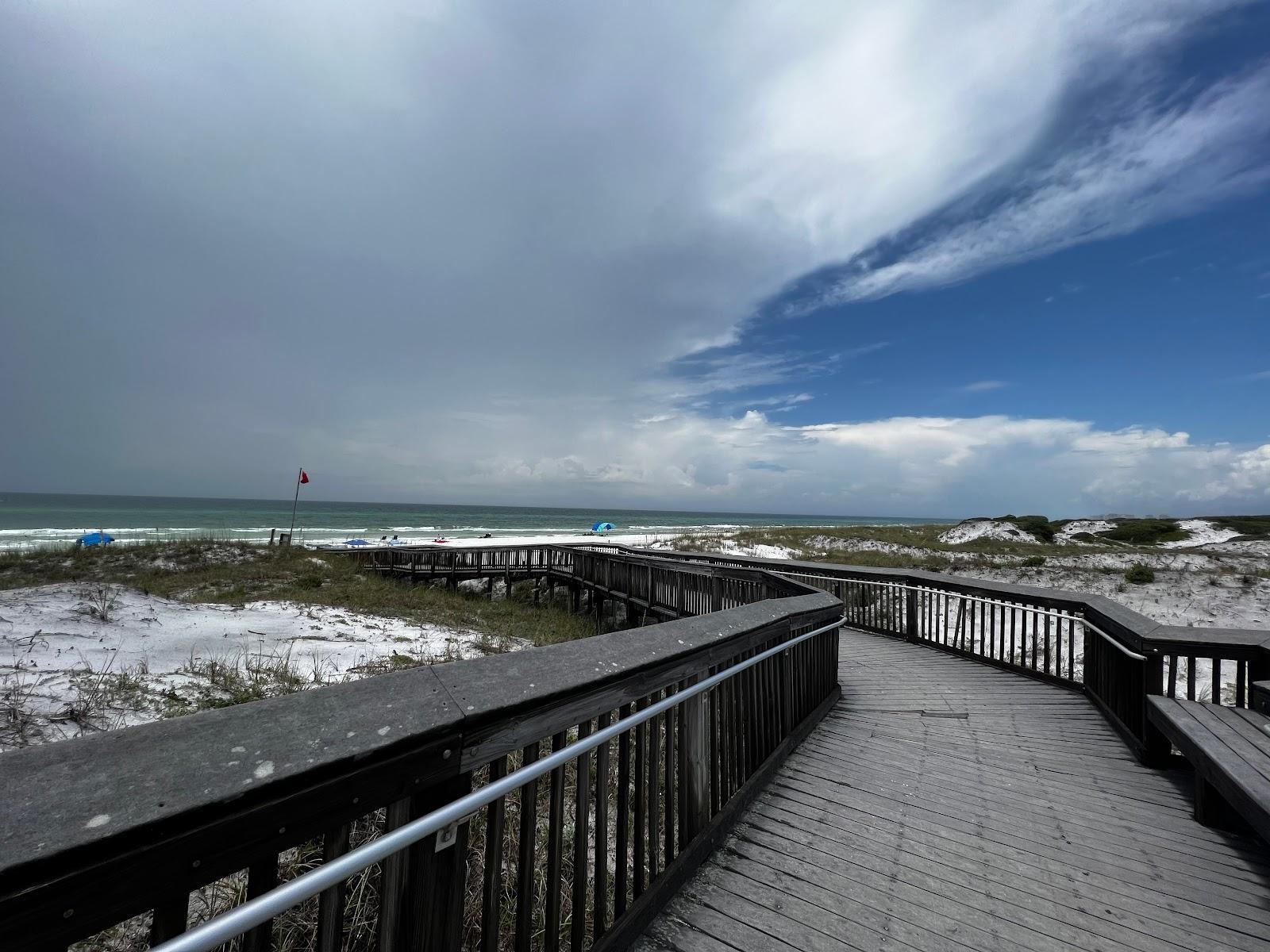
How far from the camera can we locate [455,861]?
64.6 inches

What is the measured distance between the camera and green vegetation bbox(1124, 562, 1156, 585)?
13.7 meters

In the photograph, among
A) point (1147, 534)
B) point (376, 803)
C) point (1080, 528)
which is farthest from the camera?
point (1080, 528)

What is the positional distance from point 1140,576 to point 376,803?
17646mm

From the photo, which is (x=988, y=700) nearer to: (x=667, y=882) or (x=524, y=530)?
(x=667, y=882)

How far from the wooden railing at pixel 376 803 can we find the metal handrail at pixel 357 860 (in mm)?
45

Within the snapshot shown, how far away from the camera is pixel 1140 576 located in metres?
13.9

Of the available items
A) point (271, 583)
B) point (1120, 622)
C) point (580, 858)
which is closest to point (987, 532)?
point (1120, 622)

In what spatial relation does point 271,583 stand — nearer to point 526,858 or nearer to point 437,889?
point 526,858

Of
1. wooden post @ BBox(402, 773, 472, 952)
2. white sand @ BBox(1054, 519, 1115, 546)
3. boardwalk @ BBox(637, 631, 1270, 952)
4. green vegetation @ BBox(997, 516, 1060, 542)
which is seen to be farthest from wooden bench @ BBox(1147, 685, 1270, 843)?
green vegetation @ BBox(997, 516, 1060, 542)

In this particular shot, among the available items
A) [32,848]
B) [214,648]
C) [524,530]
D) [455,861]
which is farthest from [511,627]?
[524,530]

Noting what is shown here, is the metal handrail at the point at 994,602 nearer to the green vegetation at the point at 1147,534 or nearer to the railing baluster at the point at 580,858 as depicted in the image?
the railing baluster at the point at 580,858

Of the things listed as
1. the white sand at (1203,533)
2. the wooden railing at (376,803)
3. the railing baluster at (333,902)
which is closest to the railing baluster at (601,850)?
the wooden railing at (376,803)

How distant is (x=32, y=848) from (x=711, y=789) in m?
3.04

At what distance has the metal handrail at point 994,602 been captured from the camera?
525 centimetres
